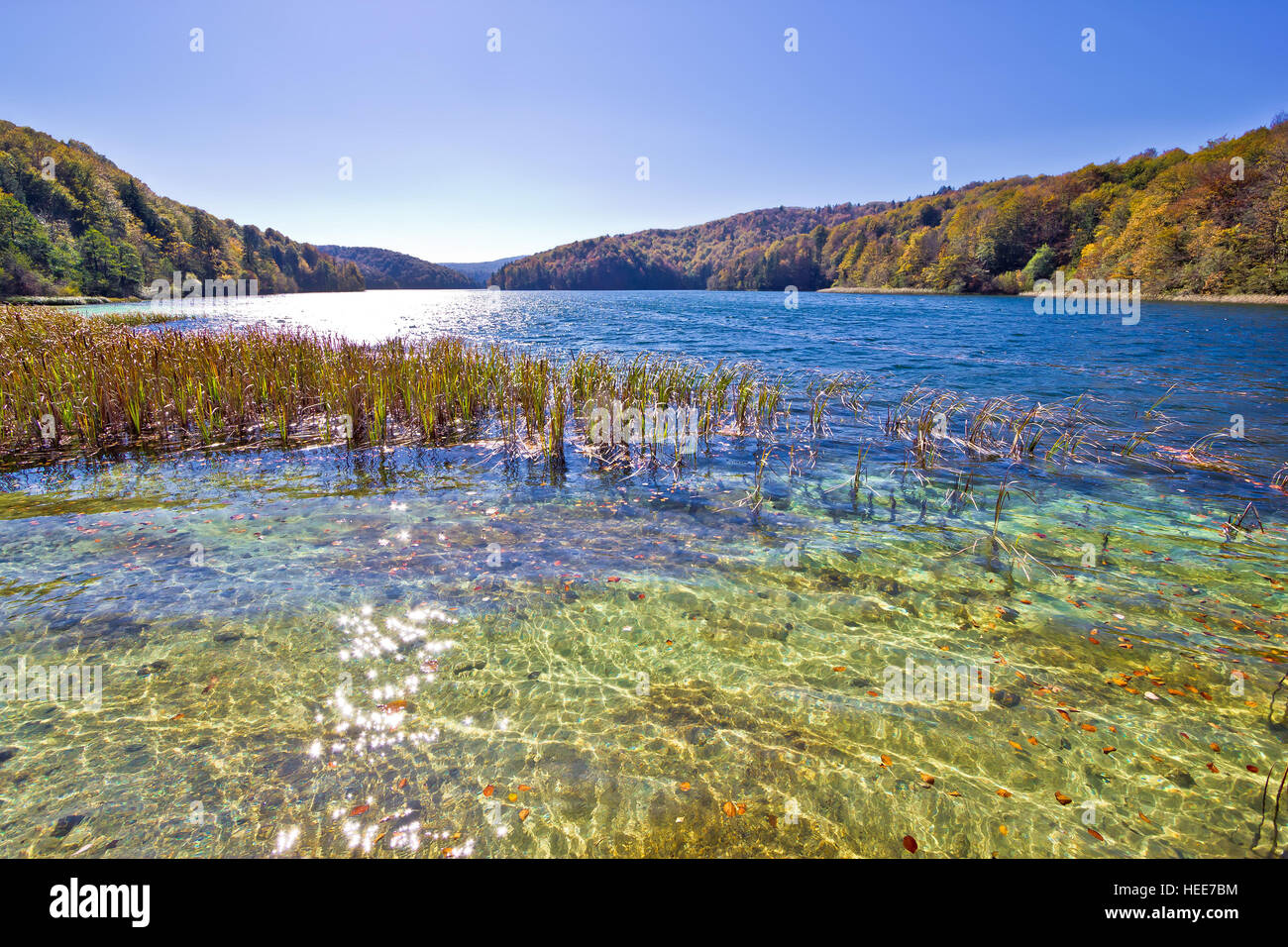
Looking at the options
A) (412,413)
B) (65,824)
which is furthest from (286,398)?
(65,824)

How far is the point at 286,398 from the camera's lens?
10.2 m

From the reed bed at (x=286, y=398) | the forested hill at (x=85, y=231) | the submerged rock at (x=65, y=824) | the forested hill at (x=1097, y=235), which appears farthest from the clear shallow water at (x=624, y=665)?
the forested hill at (x=1097, y=235)

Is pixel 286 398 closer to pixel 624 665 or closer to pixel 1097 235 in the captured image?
pixel 624 665

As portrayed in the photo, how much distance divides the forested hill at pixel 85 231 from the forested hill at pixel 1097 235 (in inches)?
4054

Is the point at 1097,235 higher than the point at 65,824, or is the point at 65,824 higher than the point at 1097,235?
the point at 1097,235

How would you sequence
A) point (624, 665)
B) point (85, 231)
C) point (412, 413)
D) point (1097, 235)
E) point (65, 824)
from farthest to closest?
point (1097, 235)
point (85, 231)
point (412, 413)
point (624, 665)
point (65, 824)

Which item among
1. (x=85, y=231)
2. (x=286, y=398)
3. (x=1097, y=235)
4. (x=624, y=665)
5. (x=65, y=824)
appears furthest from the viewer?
(x=1097, y=235)

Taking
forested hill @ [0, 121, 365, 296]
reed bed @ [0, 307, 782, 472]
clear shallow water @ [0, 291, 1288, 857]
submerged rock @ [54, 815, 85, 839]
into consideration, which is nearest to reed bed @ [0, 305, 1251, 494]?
reed bed @ [0, 307, 782, 472]

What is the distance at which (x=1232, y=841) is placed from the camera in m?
2.63

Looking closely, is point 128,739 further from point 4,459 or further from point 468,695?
point 4,459

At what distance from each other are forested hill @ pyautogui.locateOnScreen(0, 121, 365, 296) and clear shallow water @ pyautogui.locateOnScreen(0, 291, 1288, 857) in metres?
58.4

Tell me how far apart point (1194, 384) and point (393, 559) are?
2283 cm

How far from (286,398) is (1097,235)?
99.2 m
